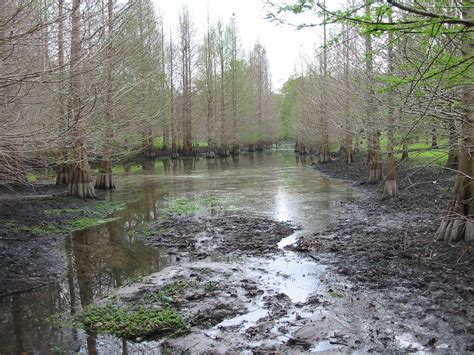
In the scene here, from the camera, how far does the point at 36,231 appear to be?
969 cm

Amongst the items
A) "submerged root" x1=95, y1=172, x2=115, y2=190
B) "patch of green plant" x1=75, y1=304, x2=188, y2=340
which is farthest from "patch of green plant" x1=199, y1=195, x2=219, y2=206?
"patch of green plant" x1=75, y1=304, x2=188, y2=340

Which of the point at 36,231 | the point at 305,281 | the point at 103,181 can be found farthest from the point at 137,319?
the point at 103,181

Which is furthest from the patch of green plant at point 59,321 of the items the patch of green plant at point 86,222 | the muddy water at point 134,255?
the patch of green plant at point 86,222

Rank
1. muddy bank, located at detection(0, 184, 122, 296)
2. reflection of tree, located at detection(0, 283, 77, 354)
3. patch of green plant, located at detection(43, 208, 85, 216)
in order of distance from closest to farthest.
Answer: reflection of tree, located at detection(0, 283, 77, 354)
muddy bank, located at detection(0, 184, 122, 296)
patch of green plant, located at detection(43, 208, 85, 216)

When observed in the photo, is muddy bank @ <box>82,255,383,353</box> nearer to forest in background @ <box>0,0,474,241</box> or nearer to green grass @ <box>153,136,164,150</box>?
forest in background @ <box>0,0,474,241</box>

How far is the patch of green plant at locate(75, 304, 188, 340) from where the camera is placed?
4848 mm

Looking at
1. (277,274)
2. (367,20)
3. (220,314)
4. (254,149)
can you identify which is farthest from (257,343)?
(254,149)

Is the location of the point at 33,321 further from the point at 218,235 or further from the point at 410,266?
the point at 410,266

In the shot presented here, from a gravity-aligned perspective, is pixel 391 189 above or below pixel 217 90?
below

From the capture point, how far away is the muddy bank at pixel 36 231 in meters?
6.90

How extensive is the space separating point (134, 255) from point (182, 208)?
5.19 m

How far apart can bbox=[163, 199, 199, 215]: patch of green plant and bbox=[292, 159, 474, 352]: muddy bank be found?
4515mm

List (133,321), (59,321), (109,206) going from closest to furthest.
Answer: (133,321) < (59,321) < (109,206)

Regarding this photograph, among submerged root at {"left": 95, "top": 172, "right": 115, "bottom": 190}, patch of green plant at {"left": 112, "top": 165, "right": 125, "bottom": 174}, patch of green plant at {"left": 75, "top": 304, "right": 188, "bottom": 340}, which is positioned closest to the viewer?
patch of green plant at {"left": 75, "top": 304, "right": 188, "bottom": 340}
